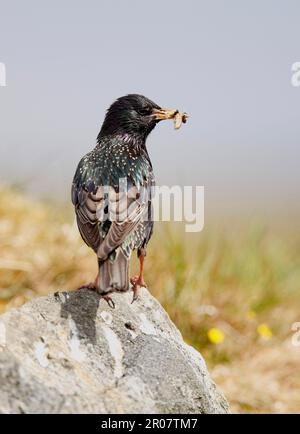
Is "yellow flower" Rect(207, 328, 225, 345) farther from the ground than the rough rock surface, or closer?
farther from the ground

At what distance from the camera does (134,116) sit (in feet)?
18.7

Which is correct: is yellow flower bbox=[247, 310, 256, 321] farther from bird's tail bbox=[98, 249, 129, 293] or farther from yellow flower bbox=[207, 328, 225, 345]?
bird's tail bbox=[98, 249, 129, 293]

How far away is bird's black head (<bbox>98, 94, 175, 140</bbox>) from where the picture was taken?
5672mm

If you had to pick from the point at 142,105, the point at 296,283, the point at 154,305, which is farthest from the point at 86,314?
the point at 296,283

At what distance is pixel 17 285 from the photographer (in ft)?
25.2

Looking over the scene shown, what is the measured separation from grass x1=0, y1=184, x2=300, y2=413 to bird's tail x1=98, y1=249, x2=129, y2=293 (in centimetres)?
313

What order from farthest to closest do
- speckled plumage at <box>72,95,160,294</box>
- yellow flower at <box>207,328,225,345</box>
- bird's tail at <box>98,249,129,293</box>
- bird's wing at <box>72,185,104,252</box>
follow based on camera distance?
yellow flower at <box>207,328,225,345</box>, bird's wing at <box>72,185,104,252</box>, speckled plumage at <box>72,95,160,294</box>, bird's tail at <box>98,249,129,293</box>

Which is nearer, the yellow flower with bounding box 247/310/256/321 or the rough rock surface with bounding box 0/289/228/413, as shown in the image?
the rough rock surface with bounding box 0/289/228/413

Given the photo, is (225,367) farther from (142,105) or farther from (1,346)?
(1,346)

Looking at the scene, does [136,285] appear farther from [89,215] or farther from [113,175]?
[113,175]

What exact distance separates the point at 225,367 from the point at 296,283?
1.56 metres

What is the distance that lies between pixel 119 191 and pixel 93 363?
1279mm

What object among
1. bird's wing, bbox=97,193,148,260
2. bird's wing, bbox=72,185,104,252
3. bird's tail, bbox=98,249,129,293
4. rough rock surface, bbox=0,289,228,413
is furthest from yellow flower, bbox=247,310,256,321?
bird's tail, bbox=98,249,129,293

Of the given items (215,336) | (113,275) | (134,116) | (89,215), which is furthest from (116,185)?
(215,336)
